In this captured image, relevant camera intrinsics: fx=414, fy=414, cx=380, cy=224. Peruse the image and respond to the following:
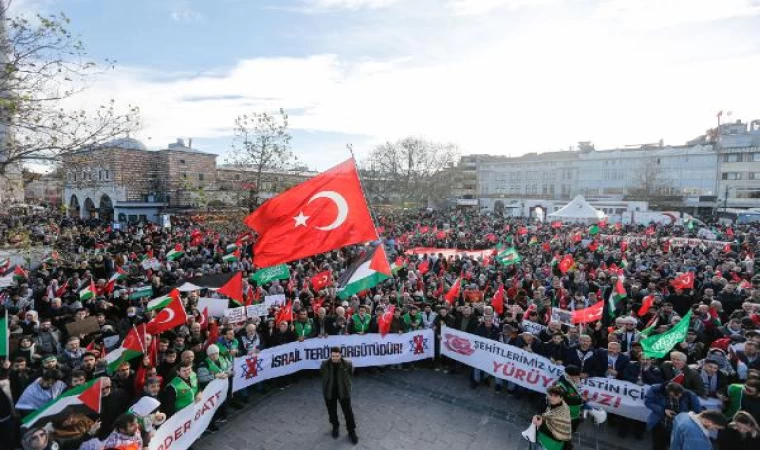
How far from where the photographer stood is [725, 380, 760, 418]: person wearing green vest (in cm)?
545

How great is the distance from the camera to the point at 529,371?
26.4 ft

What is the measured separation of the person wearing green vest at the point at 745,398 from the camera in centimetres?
545

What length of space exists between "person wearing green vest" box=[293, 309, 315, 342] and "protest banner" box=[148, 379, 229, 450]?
196 centimetres

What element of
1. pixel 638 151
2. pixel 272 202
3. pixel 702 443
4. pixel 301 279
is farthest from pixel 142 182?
pixel 638 151

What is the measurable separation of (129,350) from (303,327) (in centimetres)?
331

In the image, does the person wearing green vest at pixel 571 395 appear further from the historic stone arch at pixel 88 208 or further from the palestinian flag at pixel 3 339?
the historic stone arch at pixel 88 208

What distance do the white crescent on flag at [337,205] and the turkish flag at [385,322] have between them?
2541 mm

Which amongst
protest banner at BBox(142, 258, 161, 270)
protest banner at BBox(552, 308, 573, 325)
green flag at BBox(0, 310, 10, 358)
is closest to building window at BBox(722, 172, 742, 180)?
protest banner at BBox(552, 308, 573, 325)

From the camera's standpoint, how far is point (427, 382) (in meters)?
9.21

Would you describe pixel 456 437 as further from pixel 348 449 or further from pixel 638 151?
pixel 638 151

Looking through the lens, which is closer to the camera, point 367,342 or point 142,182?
point 367,342

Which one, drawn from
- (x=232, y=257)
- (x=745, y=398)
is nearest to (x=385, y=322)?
(x=745, y=398)

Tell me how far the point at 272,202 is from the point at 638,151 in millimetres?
76019

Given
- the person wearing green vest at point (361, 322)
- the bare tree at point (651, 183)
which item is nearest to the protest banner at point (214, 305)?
the person wearing green vest at point (361, 322)
